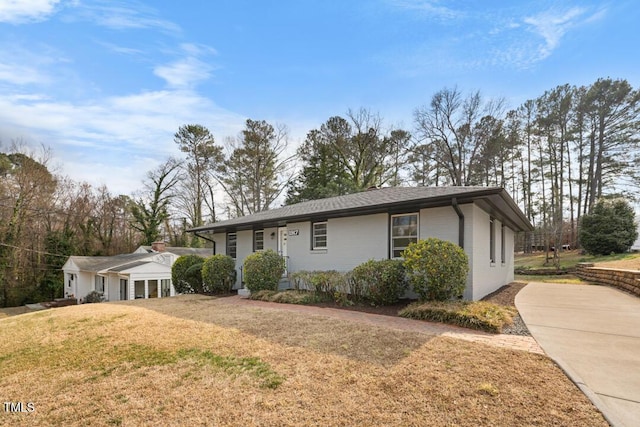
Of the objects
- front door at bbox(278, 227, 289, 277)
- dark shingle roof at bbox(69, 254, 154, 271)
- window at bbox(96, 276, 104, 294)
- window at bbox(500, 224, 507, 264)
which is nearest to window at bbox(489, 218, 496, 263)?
window at bbox(500, 224, 507, 264)

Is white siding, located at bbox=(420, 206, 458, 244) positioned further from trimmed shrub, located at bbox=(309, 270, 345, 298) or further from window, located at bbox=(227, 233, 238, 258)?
window, located at bbox=(227, 233, 238, 258)

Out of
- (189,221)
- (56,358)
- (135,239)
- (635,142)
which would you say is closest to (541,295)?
(56,358)

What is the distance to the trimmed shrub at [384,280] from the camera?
7.63m

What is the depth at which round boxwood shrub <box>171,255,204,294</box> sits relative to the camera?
41.3ft

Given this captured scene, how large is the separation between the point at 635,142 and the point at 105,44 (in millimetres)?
31944

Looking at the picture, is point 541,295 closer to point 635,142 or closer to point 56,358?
point 56,358

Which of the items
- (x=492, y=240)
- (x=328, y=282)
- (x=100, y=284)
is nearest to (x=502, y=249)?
(x=492, y=240)

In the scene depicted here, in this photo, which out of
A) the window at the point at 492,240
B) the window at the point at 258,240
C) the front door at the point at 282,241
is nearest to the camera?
the window at the point at 492,240

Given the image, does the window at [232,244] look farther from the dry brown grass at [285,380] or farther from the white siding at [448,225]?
the white siding at [448,225]

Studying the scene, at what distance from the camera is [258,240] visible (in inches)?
520

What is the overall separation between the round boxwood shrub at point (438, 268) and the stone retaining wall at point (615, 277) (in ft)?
20.9

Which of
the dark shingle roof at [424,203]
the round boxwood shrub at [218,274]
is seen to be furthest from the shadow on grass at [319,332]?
the round boxwood shrub at [218,274]

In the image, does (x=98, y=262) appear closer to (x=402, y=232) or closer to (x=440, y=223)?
(x=402, y=232)

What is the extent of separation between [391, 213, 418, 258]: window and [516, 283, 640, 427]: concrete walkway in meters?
3.03
